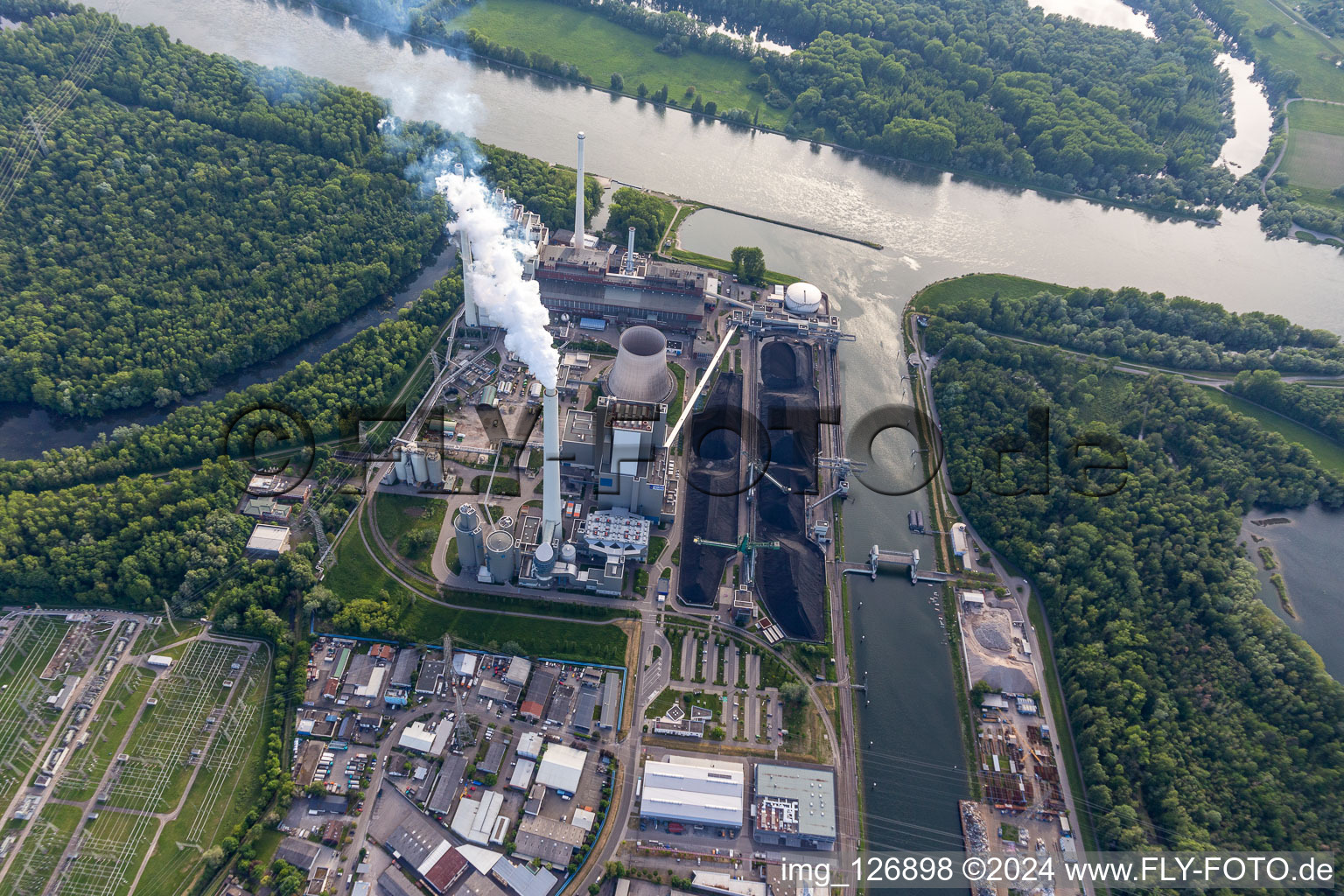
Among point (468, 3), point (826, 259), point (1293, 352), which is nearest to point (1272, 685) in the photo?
point (1293, 352)

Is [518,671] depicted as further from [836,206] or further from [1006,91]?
[1006,91]

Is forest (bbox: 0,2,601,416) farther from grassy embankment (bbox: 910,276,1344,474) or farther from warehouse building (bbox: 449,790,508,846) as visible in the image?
warehouse building (bbox: 449,790,508,846)

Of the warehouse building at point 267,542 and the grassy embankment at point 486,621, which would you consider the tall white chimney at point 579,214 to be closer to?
the grassy embankment at point 486,621

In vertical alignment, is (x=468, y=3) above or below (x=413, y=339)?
above

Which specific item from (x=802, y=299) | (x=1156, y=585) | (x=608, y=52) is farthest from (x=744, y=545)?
(x=608, y=52)

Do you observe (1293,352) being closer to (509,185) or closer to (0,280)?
(509,185)

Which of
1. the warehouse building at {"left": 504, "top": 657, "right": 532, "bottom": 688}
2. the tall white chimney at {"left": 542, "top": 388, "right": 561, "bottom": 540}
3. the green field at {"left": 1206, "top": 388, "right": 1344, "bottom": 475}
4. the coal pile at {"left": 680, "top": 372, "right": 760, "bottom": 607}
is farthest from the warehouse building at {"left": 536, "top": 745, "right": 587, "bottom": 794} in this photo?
the green field at {"left": 1206, "top": 388, "right": 1344, "bottom": 475}

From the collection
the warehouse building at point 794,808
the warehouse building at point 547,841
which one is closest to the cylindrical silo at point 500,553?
the warehouse building at point 547,841
